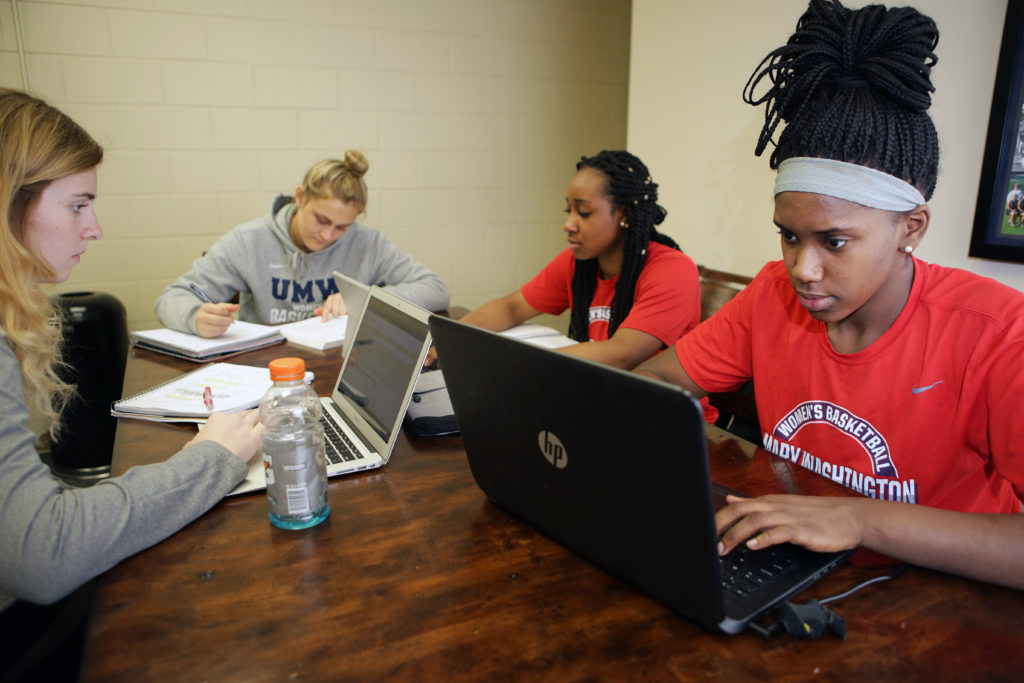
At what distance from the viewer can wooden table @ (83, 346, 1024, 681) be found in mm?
654

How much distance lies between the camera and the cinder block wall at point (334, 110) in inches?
111

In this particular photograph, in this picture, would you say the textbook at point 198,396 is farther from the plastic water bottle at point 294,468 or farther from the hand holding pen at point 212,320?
the plastic water bottle at point 294,468

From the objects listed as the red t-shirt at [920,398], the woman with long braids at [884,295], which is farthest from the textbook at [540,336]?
the woman with long braids at [884,295]

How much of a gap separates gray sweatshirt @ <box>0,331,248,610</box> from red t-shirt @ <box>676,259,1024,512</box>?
999mm

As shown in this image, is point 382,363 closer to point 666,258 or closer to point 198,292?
point 666,258

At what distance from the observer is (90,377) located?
260cm

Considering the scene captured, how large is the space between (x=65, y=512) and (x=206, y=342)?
1.15m

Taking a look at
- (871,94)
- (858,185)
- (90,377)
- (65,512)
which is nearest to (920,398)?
(858,185)

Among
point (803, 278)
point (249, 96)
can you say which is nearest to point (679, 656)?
point (803, 278)

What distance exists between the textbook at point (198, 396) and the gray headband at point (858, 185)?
990 mm

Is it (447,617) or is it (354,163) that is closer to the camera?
(447,617)

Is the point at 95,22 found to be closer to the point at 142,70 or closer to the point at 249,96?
the point at 142,70

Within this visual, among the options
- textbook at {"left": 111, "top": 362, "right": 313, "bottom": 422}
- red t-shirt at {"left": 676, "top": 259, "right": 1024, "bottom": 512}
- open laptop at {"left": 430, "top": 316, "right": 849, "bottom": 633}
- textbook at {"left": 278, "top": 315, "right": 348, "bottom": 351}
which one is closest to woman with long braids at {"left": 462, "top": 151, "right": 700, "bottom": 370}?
textbook at {"left": 278, "top": 315, "right": 348, "bottom": 351}

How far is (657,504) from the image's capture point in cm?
67
